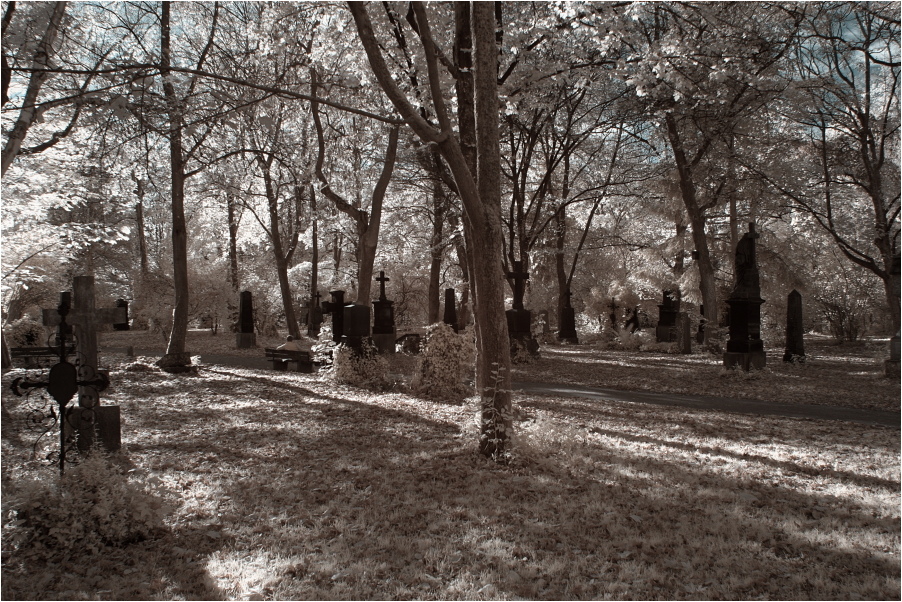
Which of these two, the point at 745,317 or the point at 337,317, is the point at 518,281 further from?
the point at 745,317

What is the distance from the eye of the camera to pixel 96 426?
17.5ft

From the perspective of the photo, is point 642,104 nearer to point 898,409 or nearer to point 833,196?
point 833,196

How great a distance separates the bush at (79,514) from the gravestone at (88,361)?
1423mm

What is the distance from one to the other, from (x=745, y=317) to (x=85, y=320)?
11.6 m

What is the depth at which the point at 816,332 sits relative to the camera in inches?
1038

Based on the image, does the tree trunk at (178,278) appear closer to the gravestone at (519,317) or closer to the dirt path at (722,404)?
the dirt path at (722,404)

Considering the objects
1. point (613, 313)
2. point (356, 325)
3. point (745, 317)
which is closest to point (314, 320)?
point (613, 313)

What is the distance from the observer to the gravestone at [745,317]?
1172 centimetres

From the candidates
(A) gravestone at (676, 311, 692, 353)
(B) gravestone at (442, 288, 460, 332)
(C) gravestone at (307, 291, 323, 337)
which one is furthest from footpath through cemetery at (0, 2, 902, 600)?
(C) gravestone at (307, 291, 323, 337)

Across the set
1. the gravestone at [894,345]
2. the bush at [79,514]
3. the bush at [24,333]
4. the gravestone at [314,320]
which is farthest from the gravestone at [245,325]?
the gravestone at [894,345]

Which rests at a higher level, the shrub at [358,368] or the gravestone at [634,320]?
the gravestone at [634,320]

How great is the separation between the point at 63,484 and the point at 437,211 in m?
16.6

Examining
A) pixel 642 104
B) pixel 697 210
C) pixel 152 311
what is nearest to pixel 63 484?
pixel 642 104

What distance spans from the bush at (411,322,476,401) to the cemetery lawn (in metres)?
1.78
